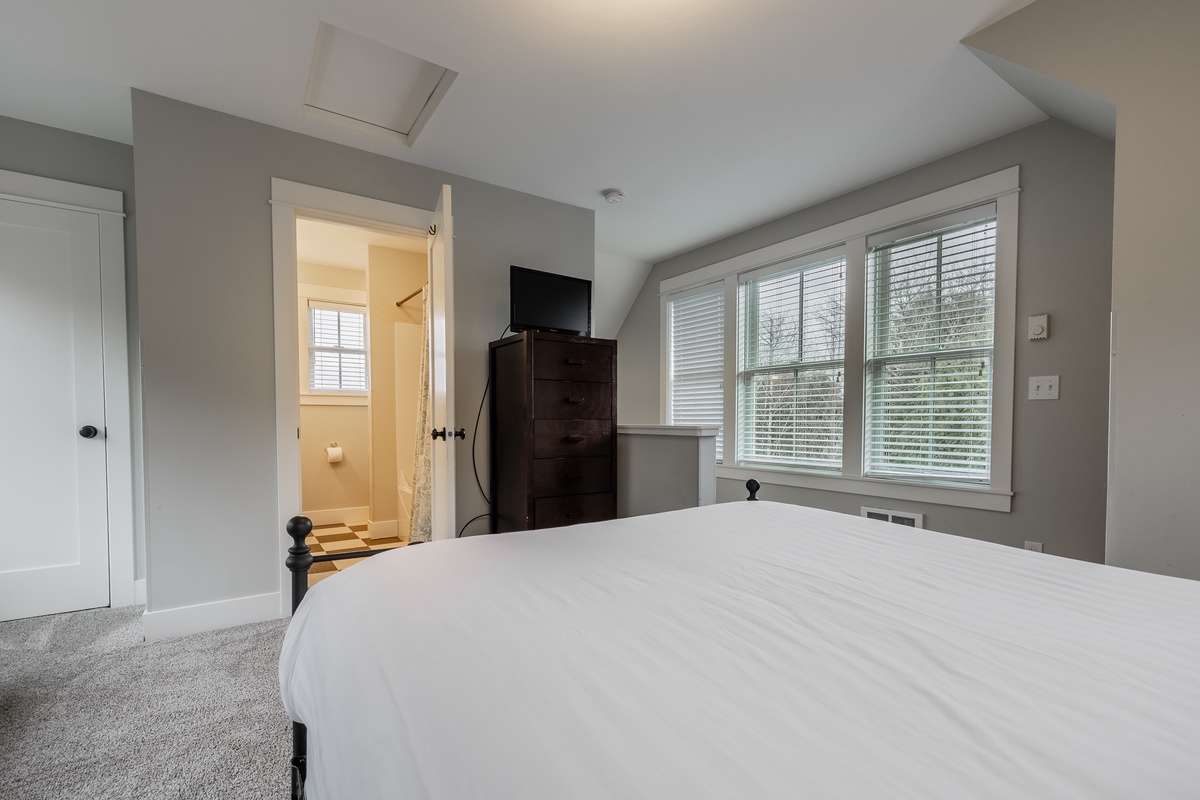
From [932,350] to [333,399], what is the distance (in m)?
4.73

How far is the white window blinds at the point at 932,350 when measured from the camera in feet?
8.75

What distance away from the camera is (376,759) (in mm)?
542

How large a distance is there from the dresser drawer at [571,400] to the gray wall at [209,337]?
1331mm

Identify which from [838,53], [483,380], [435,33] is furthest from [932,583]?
[483,380]

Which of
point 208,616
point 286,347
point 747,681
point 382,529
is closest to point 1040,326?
point 747,681

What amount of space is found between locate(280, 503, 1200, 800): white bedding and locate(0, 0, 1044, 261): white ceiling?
1.87 meters

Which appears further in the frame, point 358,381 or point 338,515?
point 358,381

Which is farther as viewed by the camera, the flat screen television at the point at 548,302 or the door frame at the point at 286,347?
the flat screen television at the point at 548,302

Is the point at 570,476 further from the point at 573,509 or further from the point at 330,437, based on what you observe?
the point at 330,437

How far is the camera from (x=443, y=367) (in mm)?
2385

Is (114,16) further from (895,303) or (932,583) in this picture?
(895,303)

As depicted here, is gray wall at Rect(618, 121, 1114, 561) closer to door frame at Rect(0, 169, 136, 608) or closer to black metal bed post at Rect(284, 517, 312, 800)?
black metal bed post at Rect(284, 517, 312, 800)

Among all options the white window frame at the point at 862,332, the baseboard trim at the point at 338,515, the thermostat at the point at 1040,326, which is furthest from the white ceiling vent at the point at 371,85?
the baseboard trim at the point at 338,515

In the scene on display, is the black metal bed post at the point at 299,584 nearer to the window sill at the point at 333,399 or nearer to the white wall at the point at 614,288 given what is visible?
the white wall at the point at 614,288
